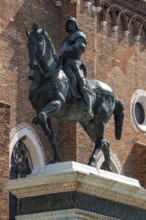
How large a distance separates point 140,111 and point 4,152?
6.16 m

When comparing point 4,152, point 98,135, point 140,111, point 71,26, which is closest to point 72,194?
point 98,135

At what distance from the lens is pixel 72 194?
9109mm

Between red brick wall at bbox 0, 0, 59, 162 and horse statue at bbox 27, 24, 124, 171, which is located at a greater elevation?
red brick wall at bbox 0, 0, 59, 162

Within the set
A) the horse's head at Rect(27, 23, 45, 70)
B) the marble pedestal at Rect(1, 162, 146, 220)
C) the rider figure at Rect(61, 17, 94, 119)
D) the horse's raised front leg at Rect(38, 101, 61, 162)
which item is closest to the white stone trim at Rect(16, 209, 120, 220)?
the marble pedestal at Rect(1, 162, 146, 220)

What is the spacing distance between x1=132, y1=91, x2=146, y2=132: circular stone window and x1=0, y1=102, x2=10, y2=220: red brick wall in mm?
5502

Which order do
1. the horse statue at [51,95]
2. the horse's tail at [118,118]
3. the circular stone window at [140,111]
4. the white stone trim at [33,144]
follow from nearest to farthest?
the horse statue at [51,95]
the horse's tail at [118,118]
the white stone trim at [33,144]
the circular stone window at [140,111]

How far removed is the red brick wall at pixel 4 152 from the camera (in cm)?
1580

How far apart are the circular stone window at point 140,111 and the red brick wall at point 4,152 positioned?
550cm

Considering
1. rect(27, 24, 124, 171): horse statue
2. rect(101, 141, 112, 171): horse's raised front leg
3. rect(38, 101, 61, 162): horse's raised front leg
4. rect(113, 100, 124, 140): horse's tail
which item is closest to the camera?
rect(38, 101, 61, 162): horse's raised front leg

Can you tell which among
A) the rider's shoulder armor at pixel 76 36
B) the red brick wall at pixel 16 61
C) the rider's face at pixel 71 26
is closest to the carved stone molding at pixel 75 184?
the rider's shoulder armor at pixel 76 36

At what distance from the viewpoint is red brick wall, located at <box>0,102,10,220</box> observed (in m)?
15.8

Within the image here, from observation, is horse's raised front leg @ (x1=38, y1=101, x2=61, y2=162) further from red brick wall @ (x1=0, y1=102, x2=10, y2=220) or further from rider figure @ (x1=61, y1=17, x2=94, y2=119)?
red brick wall @ (x1=0, y1=102, x2=10, y2=220)

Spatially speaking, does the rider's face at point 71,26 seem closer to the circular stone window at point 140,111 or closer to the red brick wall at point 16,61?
the red brick wall at point 16,61

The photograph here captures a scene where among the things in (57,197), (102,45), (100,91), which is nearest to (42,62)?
(100,91)
